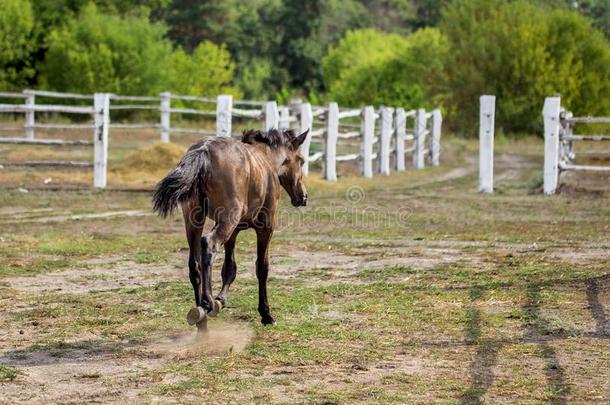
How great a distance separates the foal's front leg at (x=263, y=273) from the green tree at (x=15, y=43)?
35.8 meters

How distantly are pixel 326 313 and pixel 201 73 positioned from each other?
47.7 m

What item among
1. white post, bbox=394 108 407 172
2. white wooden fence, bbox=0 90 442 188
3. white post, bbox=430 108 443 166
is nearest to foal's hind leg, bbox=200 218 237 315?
white wooden fence, bbox=0 90 442 188

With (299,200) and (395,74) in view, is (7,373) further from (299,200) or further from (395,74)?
(395,74)

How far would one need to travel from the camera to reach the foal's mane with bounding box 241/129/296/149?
28.2 ft

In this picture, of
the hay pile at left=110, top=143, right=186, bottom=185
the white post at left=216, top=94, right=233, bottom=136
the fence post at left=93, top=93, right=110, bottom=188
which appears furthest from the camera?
the hay pile at left=110, top=143, right=186, bottom=185

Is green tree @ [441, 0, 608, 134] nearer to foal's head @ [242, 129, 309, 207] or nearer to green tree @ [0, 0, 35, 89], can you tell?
green tree @ [0, 0, 35, 89]

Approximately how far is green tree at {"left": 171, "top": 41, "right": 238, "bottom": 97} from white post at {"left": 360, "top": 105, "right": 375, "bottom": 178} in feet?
85.5

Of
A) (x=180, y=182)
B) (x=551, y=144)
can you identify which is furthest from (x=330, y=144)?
(x=180, y=182)

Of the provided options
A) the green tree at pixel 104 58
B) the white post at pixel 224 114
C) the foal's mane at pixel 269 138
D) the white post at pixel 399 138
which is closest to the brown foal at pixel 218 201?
the foal's mane at pixel 269 138

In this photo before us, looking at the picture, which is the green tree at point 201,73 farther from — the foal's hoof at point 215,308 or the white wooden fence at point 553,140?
the foal's hoof at point 215,308

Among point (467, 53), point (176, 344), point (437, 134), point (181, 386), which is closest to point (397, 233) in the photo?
point (176, 344)

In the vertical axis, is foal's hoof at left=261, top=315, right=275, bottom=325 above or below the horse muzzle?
below

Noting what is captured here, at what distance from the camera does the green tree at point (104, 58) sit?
42.3m

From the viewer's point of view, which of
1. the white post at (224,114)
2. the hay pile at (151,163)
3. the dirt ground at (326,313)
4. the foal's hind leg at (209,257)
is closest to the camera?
the dirt ground at (326,313)
